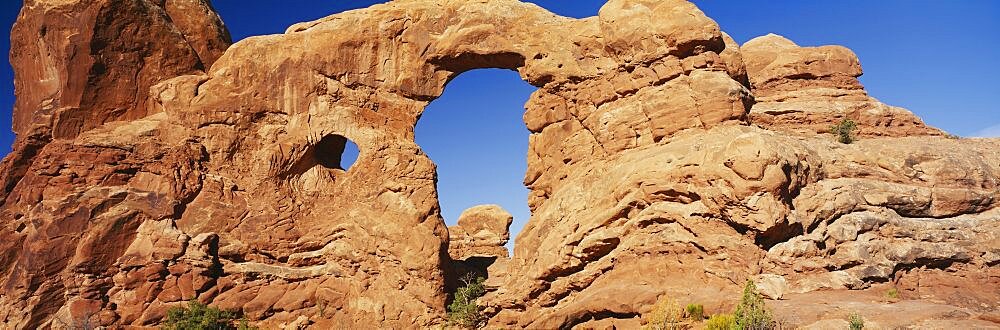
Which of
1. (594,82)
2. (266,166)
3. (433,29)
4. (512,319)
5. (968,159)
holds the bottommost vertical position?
(512,319)

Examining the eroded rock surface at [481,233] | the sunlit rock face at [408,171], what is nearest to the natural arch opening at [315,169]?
the sunlit rock face at [408,171]

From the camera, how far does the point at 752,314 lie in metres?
18.3

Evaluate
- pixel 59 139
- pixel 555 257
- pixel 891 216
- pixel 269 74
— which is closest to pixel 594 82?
pixel 555 257

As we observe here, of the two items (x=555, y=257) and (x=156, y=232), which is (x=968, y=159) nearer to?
(x=555, y=257)

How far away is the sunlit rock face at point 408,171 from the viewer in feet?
76.8

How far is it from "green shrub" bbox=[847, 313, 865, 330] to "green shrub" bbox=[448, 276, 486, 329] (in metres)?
16.1

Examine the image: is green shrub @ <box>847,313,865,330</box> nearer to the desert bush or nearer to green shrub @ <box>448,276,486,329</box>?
the desert bush

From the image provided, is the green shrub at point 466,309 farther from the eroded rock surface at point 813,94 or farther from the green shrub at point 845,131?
the green shrub at point 845,131

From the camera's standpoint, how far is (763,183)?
72.1ft

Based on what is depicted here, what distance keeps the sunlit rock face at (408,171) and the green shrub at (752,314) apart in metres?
2.89

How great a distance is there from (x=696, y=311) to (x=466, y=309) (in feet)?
38.3

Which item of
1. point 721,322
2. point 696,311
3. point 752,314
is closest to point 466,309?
point 696,311

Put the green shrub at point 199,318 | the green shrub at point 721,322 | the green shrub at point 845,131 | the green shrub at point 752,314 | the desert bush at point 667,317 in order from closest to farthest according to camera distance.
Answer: the green shrub at point 752,314
the green shrub at point 721,322
the desert bush at point 667,317
the green shrub at point 845,131
the green shrub at point 199,318

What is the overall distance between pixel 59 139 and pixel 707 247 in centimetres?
2907
